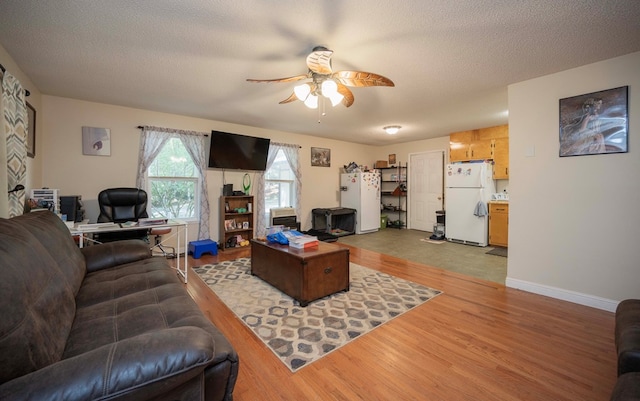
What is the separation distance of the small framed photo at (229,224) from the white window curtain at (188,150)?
318 mm

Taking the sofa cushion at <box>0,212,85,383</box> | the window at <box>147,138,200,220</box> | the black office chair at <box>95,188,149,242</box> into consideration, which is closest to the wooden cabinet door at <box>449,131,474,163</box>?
the window at <box>147,138,200,220</box>

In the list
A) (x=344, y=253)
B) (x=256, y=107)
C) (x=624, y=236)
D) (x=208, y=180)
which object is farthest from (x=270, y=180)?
(x=624, y=236)

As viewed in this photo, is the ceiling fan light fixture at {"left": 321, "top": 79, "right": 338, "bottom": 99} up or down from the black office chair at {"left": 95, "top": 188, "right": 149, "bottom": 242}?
up

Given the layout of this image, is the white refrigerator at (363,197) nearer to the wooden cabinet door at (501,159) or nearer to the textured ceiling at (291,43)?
the wooden cabinet door at (501,159)

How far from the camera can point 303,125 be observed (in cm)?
504

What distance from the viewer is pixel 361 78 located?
227cm

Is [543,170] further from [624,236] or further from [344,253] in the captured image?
[344,253]

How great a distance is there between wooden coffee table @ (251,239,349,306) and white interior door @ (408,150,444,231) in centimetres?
438

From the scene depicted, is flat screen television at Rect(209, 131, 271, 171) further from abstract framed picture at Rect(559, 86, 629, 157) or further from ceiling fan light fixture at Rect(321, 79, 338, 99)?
abstract framed picture at Rect(559, 86, 629, 157)

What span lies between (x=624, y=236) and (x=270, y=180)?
497 cm

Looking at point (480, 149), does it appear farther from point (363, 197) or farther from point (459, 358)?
point (459, 358)

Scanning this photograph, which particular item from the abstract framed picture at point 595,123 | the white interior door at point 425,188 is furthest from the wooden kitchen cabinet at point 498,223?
the abstract framed picture at point 595,123

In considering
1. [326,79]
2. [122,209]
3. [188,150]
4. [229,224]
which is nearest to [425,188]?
[229,224]

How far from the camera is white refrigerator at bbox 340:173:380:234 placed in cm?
628
